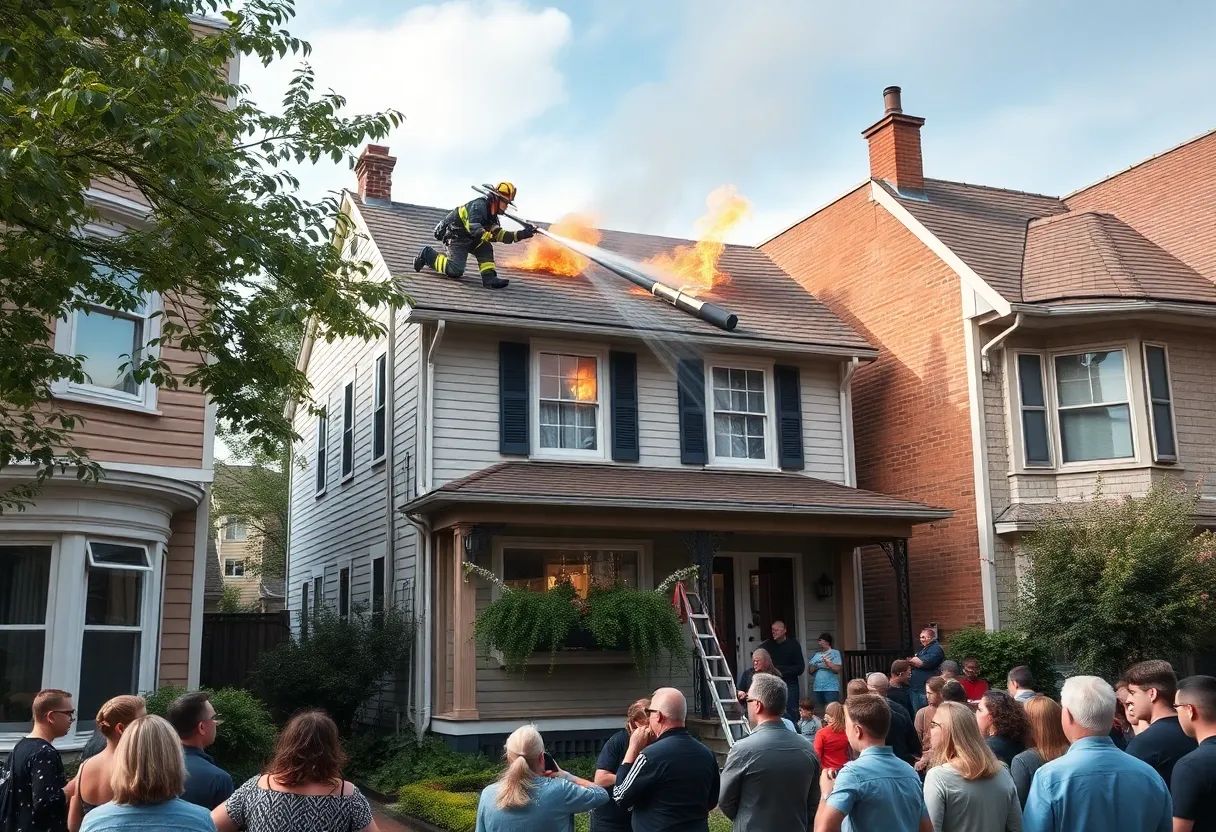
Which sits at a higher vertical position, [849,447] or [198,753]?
[849,447]

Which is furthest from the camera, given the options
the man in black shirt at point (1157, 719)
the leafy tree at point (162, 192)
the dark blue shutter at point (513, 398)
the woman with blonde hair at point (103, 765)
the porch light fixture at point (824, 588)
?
the porch light fixture at point (824, 588)

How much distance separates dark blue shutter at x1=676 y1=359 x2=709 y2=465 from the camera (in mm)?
16359

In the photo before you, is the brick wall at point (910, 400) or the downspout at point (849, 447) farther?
the downspout at point (849, 447)

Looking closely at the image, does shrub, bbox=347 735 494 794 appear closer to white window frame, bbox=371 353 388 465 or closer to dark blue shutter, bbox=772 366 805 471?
white window frame, bbox=371 353 388 465

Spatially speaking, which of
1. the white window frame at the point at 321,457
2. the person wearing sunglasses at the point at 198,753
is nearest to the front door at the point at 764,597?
the white window frame at the point at 321,457

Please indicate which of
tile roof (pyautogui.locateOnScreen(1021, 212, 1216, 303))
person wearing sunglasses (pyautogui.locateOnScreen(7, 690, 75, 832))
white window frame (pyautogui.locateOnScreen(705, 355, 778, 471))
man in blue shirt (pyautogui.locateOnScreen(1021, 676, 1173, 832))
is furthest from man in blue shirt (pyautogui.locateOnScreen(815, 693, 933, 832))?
tile roof (pyautogui.locateOnScreen(1021, 212, 1216, 303))

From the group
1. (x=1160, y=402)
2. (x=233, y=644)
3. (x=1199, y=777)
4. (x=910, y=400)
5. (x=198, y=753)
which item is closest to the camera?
(x=1199, y=777)

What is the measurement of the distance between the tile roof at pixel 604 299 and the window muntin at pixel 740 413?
70cm

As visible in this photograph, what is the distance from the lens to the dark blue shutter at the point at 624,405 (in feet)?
52.4

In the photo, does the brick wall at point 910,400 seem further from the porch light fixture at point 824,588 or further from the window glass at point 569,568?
the window glass at point 569,568

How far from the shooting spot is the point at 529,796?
16.9ft

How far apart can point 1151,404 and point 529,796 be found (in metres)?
13.8

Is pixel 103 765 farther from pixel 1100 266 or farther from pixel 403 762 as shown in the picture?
pixel 1100 266

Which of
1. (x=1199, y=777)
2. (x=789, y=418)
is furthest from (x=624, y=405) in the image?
(x=1199, y=777)
